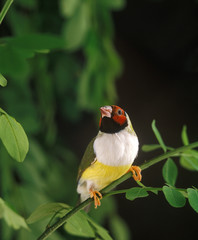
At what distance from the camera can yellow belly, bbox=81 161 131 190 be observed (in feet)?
1.21

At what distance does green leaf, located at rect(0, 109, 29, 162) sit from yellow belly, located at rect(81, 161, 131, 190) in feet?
0.27

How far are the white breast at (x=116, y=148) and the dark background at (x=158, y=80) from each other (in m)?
1.26

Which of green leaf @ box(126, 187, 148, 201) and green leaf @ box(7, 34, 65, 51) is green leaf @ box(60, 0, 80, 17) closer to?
green leaf @ box(7, 34, 65, 51)

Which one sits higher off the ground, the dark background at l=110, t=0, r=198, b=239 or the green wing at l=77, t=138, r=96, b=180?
the green wing at l=77, t=138, r=96, b=180

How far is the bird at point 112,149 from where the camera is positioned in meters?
0.35

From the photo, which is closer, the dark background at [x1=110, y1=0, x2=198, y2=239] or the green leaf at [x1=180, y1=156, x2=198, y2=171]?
the green leaf at [x1=180, y1=156, x2=198, y2=171]

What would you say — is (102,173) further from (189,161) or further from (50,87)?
(50,87)

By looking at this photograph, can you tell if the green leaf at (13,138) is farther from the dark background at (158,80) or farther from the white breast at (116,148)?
the dark background at (158,80)

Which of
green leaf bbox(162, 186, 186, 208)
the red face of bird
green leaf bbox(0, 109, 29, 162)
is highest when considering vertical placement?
green leaf bbox(0, 109, 29, 162)

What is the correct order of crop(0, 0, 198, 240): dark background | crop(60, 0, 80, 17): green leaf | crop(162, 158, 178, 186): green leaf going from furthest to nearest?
crop(0, 0, 198, 240): dark background → crop(60, 0, 80, 17): green leaf → crop(162, 158, 178, 186): green leaf

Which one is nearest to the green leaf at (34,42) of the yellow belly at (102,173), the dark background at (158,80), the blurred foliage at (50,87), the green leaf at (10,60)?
the green leaf at (10,60)

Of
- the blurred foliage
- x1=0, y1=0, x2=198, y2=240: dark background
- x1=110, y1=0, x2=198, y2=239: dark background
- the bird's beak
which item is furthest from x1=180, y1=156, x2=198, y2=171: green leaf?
x1=110, y1=0, x2=198, y2=239: dark background

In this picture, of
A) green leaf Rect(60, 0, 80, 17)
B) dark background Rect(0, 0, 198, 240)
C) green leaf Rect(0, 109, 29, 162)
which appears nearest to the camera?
green leaf Rect(0, 109, 29, 162)

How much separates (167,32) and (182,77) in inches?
7.3
